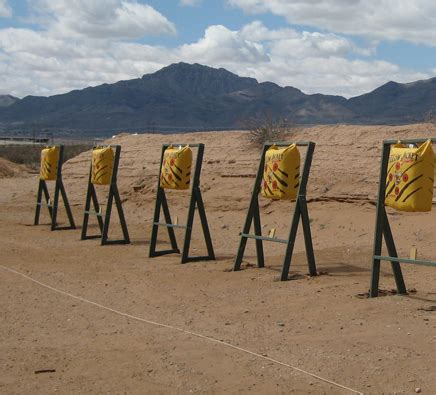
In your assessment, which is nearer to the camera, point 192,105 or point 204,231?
point 204,231

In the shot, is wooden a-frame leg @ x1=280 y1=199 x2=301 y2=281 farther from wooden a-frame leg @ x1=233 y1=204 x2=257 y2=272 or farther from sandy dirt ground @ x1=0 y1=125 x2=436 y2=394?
wooden a-frame leg @ x1=233 y1=204 x2=257 y2=272

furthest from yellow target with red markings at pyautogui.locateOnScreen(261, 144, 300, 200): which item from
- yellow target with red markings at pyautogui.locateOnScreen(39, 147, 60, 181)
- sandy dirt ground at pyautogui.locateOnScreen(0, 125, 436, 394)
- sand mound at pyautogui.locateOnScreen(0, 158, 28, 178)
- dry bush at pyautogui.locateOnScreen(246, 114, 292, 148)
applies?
sand mound at pyautogui.locateOnScreen(0, 158, 28, 178)

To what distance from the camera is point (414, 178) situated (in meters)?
8.73

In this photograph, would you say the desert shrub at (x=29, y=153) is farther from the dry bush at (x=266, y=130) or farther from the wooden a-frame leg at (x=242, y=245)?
the wooden a-frame leg at (x=242, y=245)

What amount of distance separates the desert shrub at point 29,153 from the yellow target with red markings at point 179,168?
3296 cm

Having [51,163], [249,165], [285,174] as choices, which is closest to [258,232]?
[285,174]

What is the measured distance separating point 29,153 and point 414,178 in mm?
49365

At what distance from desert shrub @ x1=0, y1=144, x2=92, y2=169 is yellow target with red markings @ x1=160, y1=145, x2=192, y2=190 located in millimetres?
32962

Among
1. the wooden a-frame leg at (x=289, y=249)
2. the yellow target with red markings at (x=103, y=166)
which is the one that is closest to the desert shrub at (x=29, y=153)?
the yellow target with red markings at (x=103, y=166)

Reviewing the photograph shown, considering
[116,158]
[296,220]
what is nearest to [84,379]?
[296,220]

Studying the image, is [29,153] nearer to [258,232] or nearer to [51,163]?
[51,163]

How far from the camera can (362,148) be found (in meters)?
18.8

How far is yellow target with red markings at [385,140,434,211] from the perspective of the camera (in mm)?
8703

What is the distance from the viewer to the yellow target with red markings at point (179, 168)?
13340 mm
